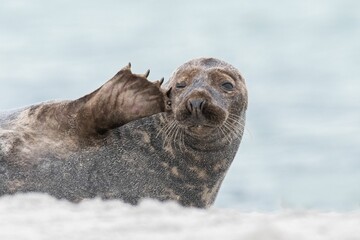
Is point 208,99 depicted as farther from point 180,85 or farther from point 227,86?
point 227,86

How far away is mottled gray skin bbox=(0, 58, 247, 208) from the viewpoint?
748cm

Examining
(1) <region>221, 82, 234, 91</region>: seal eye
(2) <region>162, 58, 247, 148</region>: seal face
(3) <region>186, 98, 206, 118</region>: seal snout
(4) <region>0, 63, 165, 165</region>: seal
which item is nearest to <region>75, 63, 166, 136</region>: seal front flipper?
(4) <region>0, 63, 165, 165</region>: seal

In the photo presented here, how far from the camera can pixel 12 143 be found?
7.66 m

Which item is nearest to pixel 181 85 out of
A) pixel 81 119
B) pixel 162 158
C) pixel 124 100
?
pixel 124 100

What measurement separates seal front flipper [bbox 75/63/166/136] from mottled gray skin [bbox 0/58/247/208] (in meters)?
0.23

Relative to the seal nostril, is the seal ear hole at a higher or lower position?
higher

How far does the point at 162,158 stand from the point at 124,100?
2.53 ft

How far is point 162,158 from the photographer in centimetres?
774

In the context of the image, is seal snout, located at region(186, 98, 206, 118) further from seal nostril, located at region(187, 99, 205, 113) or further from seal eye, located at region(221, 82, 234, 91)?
seal eye, located at region(221, 82, 234, 91)

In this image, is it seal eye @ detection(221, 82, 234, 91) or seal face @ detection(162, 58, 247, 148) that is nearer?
seal face @ detection(162, 58, 247, 148)

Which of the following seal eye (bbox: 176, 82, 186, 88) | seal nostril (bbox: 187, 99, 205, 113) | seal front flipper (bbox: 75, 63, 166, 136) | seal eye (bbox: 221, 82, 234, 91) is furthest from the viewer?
seal eye (bbox: 221, 82, 234, 91)

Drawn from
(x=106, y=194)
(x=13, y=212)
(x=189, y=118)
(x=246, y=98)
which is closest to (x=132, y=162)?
(x=106, y=194)

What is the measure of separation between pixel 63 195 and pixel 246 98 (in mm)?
2254

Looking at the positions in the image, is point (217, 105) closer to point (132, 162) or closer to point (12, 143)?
point (132, 162)
